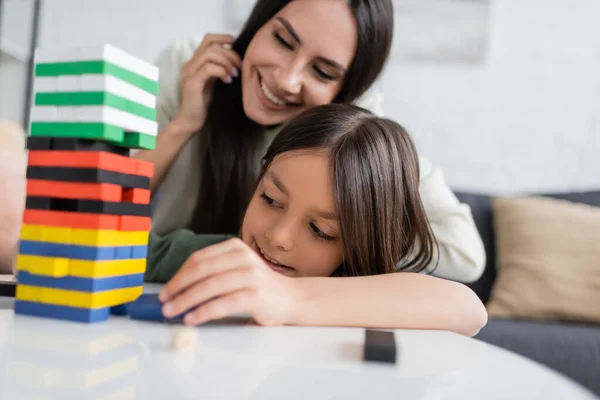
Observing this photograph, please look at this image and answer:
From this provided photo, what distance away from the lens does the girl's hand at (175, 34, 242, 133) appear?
1.48m

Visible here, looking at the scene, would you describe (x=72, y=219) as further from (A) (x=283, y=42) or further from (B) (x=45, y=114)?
(A) (x=283, y=42)

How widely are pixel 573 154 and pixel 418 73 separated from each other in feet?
2.46

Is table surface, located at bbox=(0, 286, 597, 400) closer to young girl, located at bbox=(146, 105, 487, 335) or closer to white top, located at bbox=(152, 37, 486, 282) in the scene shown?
young girl, located at bbox=(146, 105, 487, 335)

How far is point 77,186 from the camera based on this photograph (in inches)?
22.9

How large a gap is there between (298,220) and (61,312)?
423 millimetres

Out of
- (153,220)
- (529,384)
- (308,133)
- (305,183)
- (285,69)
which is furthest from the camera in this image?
(153,220)

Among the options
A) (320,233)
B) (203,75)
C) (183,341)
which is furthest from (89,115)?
(203,75)

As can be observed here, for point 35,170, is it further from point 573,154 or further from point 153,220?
point 573,154

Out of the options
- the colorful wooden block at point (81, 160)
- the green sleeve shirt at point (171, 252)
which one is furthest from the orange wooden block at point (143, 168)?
the green sleeve shirt at point (171, 252)

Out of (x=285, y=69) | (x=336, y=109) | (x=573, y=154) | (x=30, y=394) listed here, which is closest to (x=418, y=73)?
(x=573, y=154)

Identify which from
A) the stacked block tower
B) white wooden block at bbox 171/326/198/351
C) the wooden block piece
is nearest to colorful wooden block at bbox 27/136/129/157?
the stacked block tower

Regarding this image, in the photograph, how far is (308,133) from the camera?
1.05 meters

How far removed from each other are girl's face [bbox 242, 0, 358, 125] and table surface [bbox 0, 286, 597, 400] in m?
0.88

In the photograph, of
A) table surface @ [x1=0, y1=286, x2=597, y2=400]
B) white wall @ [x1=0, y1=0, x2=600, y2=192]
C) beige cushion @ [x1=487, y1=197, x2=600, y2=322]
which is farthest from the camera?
white wall @ [x1=0, y1=0, x2=600, y2=192]
